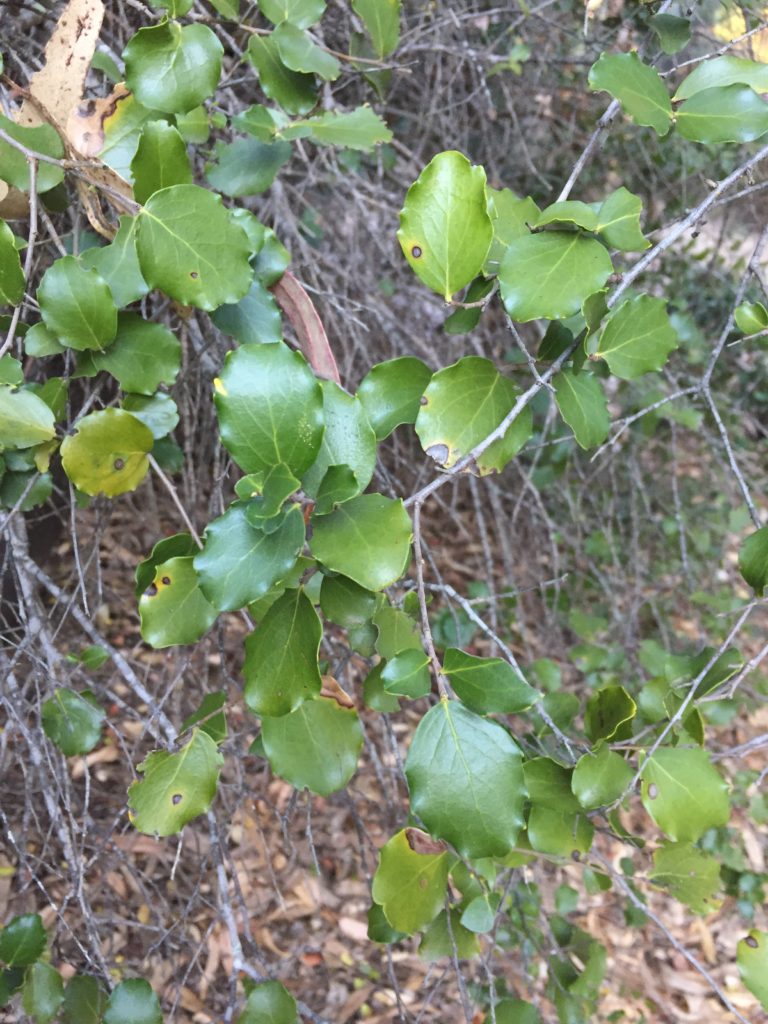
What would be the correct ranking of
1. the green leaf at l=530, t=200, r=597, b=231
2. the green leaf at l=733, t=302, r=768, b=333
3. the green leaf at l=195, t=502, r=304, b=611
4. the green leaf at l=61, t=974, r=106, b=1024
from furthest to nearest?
the green leaf at l=61, t=974, r=106, b=1024 < the green leaf at l=733, t=302, r=768, b=333 < the green leaf at l=530, t=200, r=597, b=231 < the green leaf at l=195, t=502, r=304, b=611

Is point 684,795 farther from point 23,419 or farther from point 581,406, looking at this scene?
point 23,419

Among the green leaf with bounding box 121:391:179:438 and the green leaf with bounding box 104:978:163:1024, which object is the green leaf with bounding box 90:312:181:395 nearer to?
the green leaf with bounding box 121:391:179:438

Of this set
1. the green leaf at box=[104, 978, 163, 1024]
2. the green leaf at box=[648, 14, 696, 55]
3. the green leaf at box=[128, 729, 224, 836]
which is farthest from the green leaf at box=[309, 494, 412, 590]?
the green leaf at box=[648, 14, 696, 55]

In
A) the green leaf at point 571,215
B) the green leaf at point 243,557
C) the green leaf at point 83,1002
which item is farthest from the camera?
the green leaf at point 83,1002

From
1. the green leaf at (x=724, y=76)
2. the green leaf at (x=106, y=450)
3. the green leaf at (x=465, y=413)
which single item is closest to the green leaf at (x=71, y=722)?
the green leaf at (x=106, y=450)

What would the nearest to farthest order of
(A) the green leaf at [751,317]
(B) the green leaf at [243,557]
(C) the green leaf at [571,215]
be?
1. (B) the green leaf at [243,557]
2. (C) the green leaf at [571,215]
3. (A) the green leaf at [751,317]

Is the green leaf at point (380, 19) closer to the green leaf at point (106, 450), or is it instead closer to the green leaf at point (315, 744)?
the green leaf at point (106, 450)
